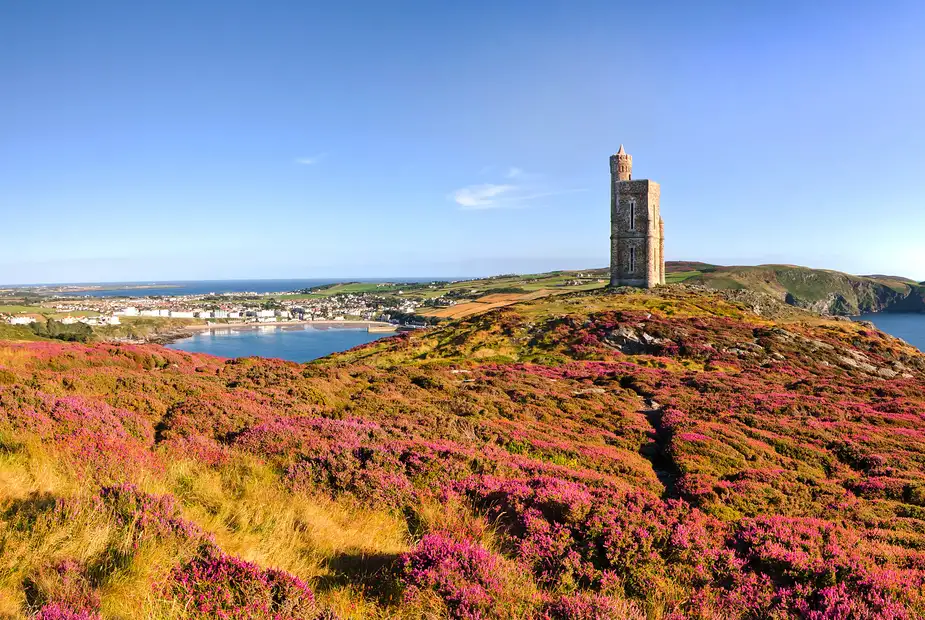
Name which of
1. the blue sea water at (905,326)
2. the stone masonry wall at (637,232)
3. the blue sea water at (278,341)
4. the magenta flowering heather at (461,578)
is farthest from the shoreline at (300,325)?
the magenta flowering heather at (461,578)

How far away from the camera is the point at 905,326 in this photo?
465 ft

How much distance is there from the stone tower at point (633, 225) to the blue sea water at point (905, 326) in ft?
263

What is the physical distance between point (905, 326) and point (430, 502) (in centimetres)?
18904

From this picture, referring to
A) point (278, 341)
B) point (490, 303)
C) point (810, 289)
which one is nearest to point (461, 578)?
point (490, 303)

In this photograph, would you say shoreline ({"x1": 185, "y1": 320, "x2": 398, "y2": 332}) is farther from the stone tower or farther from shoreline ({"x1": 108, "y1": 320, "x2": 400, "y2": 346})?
the stone tower

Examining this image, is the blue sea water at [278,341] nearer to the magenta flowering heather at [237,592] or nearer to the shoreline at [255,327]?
the shoreline at [255,327]

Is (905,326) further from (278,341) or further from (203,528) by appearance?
(203,528)

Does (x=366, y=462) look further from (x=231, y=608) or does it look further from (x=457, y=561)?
(x=231, y=608)

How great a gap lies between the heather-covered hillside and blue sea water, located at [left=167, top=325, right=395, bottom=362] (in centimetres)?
→ 9544

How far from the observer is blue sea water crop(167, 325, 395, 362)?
379 ft

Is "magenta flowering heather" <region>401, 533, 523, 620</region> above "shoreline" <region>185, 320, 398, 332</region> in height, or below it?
above

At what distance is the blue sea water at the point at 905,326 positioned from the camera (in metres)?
111

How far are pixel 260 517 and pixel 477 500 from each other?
3226mm

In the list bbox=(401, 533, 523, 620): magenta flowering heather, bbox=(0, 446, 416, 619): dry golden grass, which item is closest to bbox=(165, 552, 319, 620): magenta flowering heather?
bbox=(0, 446, 416, 619): dry golden grass
